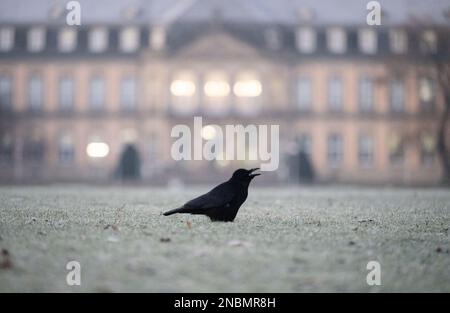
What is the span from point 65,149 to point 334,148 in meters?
18.9

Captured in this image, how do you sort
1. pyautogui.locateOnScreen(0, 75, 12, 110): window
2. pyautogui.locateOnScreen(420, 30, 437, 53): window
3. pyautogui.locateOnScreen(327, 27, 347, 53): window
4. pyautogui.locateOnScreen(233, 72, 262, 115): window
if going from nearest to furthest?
pyautogui.locateOnScreen(420, 30, 437, 53): window < pyautogui.locateOnScreen(233, 72, 262, 115): window < pyautogui.locateOnScreen(327, 27, 347, 53): window < pyautogui.locateOnScreen(0, 75, 12, 110): window

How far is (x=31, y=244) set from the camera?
7.34m

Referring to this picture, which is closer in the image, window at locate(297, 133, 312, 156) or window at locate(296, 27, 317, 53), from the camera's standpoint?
window at locate(297, 133, 312, 156)

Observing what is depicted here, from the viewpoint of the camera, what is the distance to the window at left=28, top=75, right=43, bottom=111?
54250mm

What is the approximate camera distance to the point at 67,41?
53.9 meters

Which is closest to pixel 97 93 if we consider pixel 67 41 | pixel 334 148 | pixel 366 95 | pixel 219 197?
pixel 67 41

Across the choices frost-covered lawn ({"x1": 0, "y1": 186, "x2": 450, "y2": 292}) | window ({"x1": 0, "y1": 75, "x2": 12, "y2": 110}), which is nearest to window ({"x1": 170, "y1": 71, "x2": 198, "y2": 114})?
window ({"x1": 0, "y1": 75, "x2": 12, "y2": 110})

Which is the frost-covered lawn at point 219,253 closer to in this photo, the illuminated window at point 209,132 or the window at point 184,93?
the illuminated window at point 209,132

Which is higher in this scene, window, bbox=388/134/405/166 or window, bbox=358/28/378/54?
window, bbox=358/28/378/54

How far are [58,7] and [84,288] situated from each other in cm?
5185

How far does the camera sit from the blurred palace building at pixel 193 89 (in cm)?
5138

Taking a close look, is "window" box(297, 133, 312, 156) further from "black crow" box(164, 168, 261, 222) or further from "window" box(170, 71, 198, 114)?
"black crow" box(164, 168, 261, 222)

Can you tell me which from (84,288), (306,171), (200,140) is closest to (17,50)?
(200,140)

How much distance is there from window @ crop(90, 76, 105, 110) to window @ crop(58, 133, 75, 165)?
2859mm
